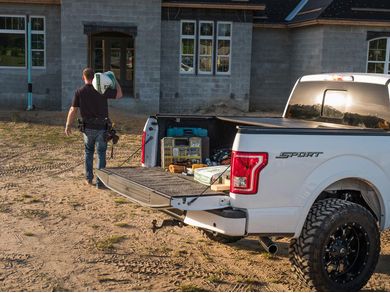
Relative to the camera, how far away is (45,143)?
43.8 feet

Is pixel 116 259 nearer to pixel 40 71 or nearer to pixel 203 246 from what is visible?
pixel 203 246

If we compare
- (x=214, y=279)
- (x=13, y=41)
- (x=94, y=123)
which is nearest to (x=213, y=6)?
(x=13, y=41)

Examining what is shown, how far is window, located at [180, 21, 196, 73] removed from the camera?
20766 mm

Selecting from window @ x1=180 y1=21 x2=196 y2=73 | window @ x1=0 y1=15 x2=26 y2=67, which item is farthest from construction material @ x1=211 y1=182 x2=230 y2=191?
window @ x1=0 y1=15 x2=26 y2=67

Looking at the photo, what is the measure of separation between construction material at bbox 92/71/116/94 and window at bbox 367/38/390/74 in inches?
593

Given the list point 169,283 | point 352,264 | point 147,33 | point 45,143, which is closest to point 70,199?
point 169,283

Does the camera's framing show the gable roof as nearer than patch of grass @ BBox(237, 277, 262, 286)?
No

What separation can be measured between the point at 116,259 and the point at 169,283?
836mm

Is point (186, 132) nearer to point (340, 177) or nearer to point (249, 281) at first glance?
point (249, 281)

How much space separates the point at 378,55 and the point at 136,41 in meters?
9.10

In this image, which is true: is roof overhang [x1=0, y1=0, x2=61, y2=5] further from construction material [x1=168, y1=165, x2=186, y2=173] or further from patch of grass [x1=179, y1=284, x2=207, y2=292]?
patch of grass [x1=179, y1=284, x2=207, y2=292]

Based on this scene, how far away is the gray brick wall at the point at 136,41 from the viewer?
760 inches

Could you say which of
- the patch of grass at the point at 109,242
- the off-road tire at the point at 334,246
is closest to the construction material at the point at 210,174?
the off-road tire at the point at 334,246

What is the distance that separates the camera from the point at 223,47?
828 inches
